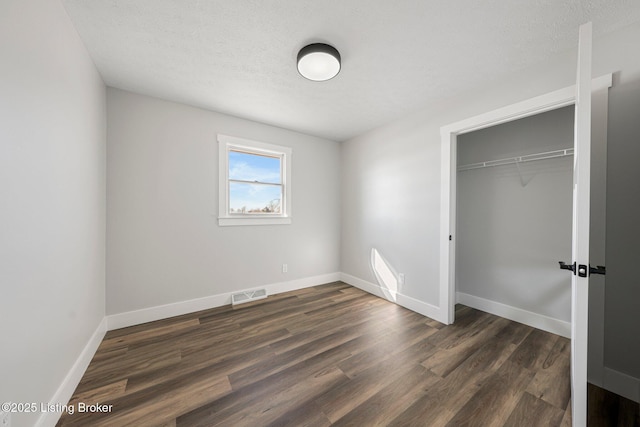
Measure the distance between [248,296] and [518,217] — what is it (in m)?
3.54

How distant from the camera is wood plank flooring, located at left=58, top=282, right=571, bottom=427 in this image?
1383 millimetres


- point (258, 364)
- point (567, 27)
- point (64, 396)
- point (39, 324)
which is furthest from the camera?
point (258, 364)

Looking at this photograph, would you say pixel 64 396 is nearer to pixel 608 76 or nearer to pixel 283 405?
pixel 283 405

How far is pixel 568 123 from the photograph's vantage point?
2.28 meters

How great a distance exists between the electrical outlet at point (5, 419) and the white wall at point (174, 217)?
1.65 m

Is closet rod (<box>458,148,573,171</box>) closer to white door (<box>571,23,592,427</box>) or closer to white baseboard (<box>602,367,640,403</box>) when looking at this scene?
white door (<box>571,23,592,427</box>)

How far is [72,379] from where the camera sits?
60.0 inches

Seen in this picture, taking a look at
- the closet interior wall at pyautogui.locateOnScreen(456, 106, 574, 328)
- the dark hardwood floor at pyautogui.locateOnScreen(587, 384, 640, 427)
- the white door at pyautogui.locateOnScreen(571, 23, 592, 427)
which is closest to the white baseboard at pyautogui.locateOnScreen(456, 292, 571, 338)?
the closet interior wall at pyautogui.locateOnScreen(456, 106, 574, 328)

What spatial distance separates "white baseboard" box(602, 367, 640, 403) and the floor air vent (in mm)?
3299

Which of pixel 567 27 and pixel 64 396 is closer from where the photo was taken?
pixel 64 396

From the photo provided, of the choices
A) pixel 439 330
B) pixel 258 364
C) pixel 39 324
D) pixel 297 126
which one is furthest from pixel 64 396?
pixel 297 126

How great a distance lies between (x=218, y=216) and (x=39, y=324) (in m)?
1.85

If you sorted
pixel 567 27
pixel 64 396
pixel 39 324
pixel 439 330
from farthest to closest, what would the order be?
1. pixel 439 330
2. pixel 567 27
3. pixel 64 396
4. pixel 39 324

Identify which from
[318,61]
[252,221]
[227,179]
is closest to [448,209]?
[318,61]
